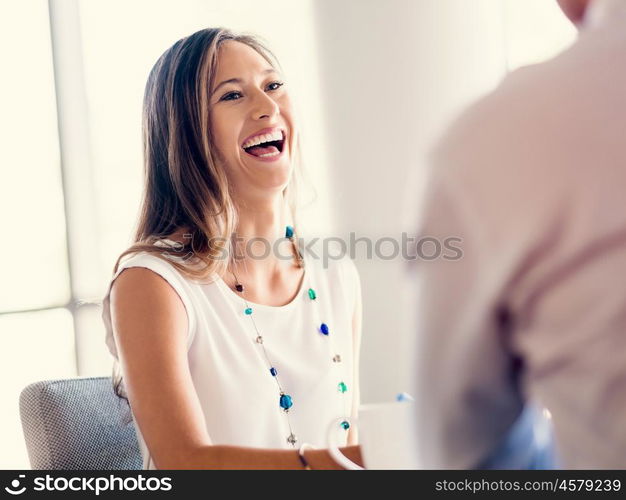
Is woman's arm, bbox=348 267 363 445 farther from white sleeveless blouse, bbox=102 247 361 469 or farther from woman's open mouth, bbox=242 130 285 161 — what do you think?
woman's open mouth, bbox=242 130 285 161

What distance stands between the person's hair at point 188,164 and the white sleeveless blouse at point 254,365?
97 mm

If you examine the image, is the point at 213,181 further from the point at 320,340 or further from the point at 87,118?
the point at 87,118

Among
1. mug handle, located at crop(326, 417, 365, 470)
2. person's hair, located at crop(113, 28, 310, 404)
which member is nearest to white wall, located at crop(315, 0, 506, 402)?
person's hair, located at crop(113, 28, 310, 404)

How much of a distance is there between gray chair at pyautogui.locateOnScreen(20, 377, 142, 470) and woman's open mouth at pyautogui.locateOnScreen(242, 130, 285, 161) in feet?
1.83

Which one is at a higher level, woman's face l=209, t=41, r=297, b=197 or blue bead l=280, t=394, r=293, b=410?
woman's face l=209, t=41, r=297, b=197

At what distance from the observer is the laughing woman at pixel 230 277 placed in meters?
1.36

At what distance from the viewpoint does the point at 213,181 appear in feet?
5.16

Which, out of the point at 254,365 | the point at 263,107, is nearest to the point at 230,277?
the point at 254,365

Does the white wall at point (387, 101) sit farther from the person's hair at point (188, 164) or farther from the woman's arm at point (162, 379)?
the woman's arm at point (162, 379)

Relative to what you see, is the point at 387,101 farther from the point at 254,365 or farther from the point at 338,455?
the point at 338,455

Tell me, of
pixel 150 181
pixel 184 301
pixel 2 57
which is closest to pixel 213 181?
pixel 150 181

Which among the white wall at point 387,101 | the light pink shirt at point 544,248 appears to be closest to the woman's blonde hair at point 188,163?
the light pink shirt at point 544,248

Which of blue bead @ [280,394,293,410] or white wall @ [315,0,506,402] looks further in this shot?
white wall @ [315,0,506,402]

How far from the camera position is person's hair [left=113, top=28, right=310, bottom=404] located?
5.05ft
